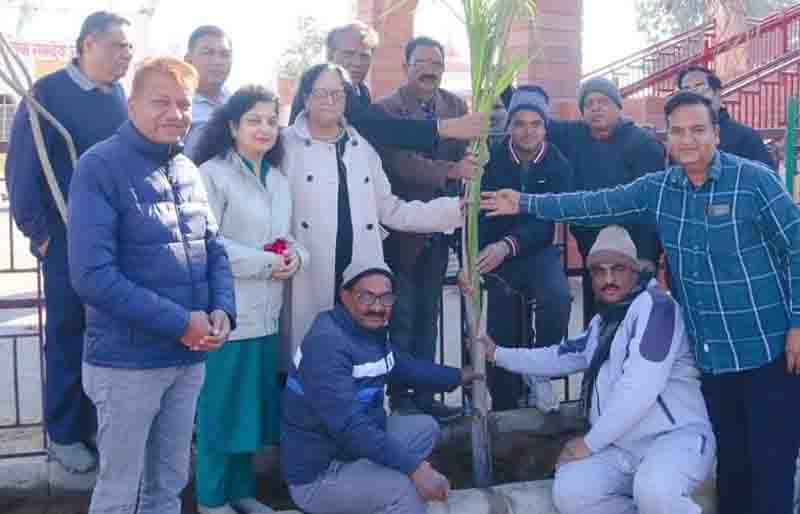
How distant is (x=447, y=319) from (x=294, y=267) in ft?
15.1

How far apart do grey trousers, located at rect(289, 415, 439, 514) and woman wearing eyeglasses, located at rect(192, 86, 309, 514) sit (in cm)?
26

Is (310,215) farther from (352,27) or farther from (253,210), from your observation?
(352,27)

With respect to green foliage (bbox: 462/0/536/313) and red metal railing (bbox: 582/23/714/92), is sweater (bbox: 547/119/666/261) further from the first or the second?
red metal railing (bbox: 582/23/714/92)

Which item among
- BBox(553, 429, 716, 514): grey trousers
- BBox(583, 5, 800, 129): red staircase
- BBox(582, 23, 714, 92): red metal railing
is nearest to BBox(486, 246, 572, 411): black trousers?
BBox(553, 429, 716, 514): grey trousers

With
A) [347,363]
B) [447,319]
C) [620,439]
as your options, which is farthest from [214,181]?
[447,319]

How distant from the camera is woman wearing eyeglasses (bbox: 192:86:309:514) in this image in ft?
11.5

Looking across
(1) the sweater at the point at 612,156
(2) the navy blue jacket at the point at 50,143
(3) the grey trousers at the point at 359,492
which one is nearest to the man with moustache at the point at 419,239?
(1) the sweater at the point at 612,156

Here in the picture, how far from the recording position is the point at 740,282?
11.2ft

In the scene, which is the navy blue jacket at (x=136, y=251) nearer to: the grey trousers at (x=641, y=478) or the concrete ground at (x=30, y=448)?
the concrete ground at (x=30, y=448)

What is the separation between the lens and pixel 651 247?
432cm

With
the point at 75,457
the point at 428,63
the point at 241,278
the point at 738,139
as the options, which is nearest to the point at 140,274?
the point at 241,278

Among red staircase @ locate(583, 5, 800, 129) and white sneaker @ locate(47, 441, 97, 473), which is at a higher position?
red staircase @ locate(583, 5, 800, 129)

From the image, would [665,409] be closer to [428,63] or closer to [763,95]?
[428,63]

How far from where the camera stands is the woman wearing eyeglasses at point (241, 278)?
3514 mm
